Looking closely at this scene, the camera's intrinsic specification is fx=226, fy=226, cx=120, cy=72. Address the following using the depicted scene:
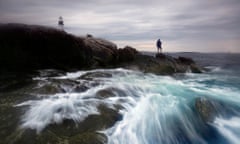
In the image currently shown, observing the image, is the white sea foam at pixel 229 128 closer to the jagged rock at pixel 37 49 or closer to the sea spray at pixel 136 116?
the sea spray at pixel 136 116

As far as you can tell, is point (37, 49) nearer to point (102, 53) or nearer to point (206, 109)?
point (102, 53)

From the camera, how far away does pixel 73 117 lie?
6.35 meters

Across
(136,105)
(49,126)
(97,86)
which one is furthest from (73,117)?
(97,86)

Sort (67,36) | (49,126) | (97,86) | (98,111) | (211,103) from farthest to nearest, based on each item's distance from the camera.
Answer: (67,36) → (97,86) → (211,103) → (98,111) → (49,126)

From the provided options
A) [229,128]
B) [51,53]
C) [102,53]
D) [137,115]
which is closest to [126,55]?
[102,53]

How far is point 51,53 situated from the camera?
13.5 meters

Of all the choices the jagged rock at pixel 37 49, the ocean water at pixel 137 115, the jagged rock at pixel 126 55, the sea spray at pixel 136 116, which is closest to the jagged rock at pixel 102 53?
the jagged rock at pixel 126 55

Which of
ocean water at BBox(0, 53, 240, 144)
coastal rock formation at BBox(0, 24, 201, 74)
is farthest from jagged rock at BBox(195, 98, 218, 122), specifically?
coastal rock formation at BBox(0, 24, 201, 74)

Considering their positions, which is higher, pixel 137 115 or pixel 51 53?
pixel 51 53

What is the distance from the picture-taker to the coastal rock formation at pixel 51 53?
12070 millimetres

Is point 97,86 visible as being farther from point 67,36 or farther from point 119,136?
point 67,36

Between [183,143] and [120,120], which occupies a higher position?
[120,120]

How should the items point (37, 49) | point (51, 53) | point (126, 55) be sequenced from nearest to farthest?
1. point (37, 49)
2. point (51, 53)
3. point (126, 55)

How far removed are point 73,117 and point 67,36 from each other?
27.9 feet
